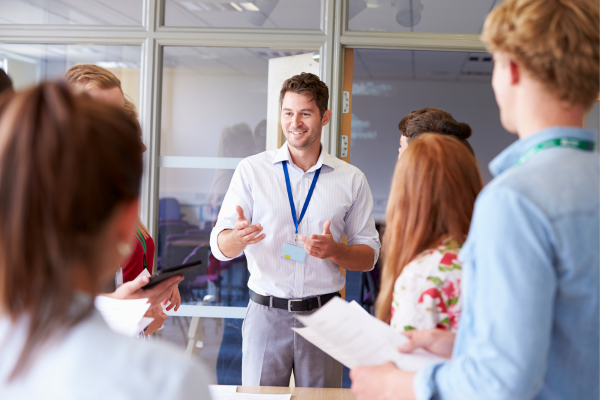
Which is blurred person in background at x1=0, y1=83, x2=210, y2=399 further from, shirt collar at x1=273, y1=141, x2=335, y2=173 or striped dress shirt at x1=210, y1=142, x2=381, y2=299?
shirt collar at x1=273, y1=141, x2=335, y2=173

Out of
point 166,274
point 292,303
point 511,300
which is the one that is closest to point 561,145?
point 511,300

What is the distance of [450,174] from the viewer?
109cm

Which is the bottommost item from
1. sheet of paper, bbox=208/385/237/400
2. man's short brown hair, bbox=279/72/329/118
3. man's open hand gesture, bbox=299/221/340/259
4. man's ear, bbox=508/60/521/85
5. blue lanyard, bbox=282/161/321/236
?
sheet of paper, bbox=208/385/237/400

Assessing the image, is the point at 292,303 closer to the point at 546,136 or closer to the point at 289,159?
the point at 289,159

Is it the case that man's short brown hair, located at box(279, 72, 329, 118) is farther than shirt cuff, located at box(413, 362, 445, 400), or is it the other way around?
man's short brown hair, located at box(279, 72, 329, 118)

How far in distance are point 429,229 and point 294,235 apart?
4.44ft

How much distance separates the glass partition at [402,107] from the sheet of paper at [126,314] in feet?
30.3

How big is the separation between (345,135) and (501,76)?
7.96 ft

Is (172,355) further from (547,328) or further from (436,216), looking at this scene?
(436,216)

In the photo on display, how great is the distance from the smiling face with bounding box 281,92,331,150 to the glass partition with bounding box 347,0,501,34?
1028mm

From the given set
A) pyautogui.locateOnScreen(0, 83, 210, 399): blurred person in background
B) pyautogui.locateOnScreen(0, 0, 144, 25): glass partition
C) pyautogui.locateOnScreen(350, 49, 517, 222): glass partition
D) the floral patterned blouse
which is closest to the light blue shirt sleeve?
the floral patterned blouse

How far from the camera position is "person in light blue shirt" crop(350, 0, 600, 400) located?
735mm

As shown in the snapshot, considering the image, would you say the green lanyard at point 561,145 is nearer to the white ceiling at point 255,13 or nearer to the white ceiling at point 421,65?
the white ceiling at point 255,13

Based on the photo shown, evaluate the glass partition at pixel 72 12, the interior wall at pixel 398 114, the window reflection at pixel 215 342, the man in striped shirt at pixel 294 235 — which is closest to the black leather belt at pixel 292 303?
the man in striped shirt at pixel 294 235
